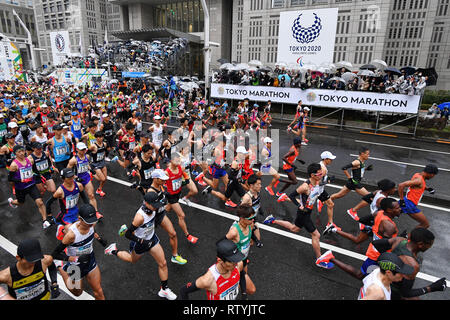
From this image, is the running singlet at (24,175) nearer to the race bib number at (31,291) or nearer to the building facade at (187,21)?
the race bib number at (31,291)

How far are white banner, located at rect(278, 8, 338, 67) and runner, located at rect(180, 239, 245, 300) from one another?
20.0 meters

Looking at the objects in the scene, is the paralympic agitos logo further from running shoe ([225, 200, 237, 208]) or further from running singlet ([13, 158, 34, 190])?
running singlet ([13, 158, 34, 190])

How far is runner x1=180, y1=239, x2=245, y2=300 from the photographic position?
9.74 feet

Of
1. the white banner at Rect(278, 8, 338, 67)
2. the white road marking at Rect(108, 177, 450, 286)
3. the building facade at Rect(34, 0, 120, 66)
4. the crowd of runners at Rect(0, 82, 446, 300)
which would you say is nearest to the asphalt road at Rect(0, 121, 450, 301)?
the white road marking at Rect(108, 177, 450, 286)

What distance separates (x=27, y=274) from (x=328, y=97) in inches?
689

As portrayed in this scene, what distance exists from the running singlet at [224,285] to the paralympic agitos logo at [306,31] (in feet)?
68.2

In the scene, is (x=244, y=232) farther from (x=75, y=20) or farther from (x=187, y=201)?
(x=75, y=20)

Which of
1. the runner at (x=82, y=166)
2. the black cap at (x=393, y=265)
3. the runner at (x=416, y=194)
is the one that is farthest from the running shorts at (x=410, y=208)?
the runner at (x=82, y=166)

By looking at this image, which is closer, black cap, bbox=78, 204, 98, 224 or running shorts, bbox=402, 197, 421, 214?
black cap, bbox=78, 204, 98, 224

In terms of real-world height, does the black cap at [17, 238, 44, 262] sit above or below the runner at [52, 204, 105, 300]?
above

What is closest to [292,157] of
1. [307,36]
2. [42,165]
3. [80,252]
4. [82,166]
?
[82,166]

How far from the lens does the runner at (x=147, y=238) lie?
414 centimetres

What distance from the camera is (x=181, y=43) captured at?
1521 inches
